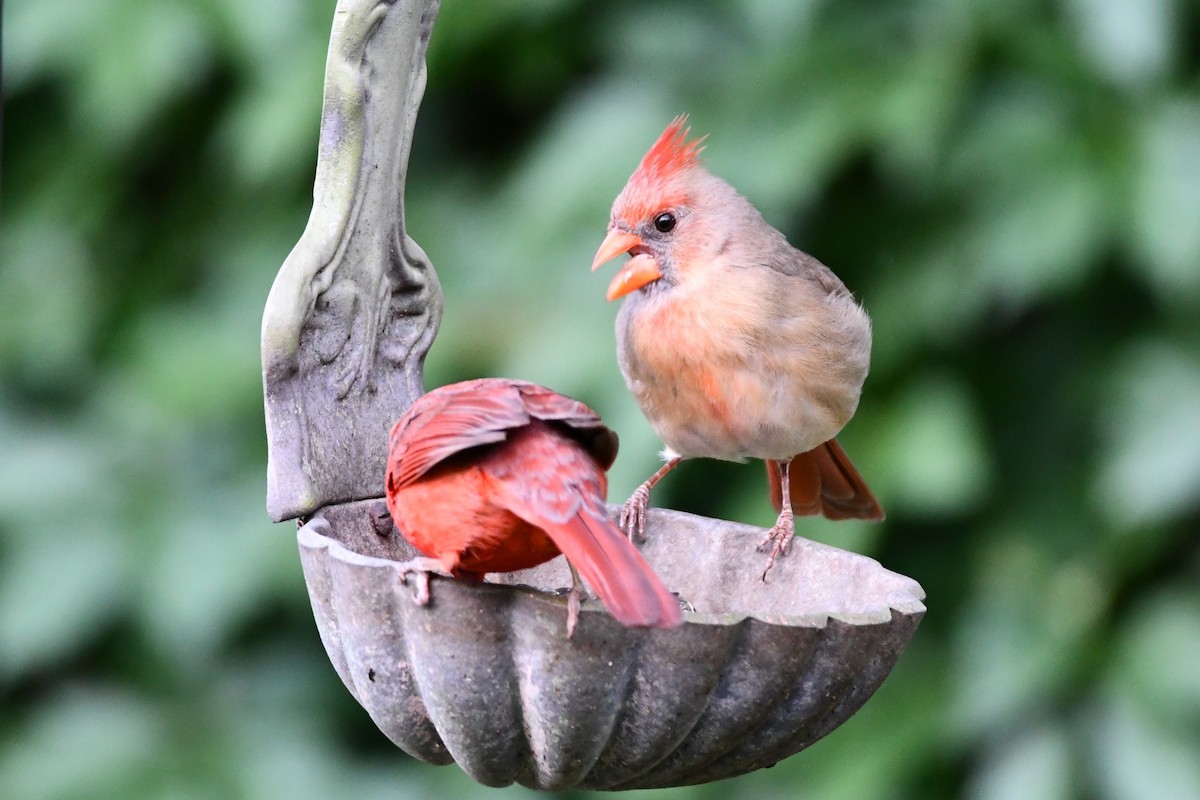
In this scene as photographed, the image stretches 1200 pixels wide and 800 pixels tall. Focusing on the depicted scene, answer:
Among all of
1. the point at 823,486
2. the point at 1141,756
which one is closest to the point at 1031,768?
the point at 1141,756

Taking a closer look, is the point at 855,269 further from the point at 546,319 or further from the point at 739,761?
the point at 739,761

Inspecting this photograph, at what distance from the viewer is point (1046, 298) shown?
2865mm

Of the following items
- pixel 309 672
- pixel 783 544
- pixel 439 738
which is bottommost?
pixel 309 672

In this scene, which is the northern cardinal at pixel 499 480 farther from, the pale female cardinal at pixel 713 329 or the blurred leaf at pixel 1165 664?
the blurred leaf at pixel 1165 664

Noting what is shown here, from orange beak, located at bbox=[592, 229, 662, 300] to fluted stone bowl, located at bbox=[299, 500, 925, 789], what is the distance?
553 millimetres

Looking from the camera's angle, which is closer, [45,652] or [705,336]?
[705,336]

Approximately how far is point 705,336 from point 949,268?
845mm

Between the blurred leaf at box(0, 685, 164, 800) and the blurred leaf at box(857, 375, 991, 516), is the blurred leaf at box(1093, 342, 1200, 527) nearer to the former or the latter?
the blurred leaf at box(857, 375, 991, 516)

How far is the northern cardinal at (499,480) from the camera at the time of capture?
1.47 metres

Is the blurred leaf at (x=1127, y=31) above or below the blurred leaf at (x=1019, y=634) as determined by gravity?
above

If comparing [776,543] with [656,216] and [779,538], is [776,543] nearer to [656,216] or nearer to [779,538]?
[779,538]

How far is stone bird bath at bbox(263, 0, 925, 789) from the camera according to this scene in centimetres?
145

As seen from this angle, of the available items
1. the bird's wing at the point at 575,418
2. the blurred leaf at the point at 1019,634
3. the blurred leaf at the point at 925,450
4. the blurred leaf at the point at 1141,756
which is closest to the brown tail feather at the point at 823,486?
the blurred leaf at the point at 925,450

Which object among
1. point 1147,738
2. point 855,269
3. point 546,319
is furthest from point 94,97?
point 1147,738
